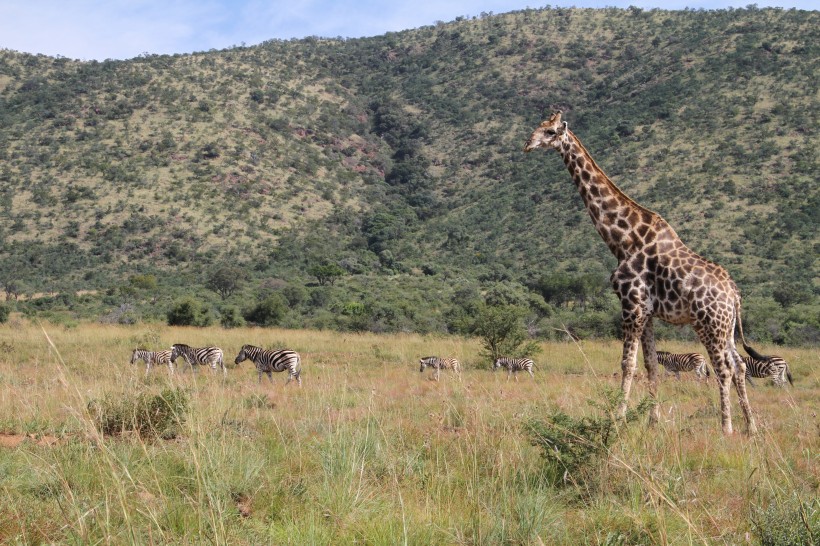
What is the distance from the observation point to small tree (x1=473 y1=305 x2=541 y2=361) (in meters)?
20.8

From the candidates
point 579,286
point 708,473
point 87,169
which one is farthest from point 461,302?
point 87,169

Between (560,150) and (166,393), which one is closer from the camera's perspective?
(166,393)

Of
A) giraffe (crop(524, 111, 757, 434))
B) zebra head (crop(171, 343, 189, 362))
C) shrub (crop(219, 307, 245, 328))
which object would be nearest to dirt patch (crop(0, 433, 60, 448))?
giraffe (crop(524, 111, 757, 434))

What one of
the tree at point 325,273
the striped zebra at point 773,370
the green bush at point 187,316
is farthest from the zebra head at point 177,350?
the tree at point 325,273

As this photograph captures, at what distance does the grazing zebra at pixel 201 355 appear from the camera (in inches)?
678

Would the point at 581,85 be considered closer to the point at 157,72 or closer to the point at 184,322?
the point at 157,72

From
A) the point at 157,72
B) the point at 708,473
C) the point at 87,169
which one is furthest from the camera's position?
the point at 157,72

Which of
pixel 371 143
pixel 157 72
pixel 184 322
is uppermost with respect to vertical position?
pixel 157 72

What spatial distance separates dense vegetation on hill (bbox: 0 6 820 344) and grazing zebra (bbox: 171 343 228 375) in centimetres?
1456

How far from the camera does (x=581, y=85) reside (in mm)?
90312

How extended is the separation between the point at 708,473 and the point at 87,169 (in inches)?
2804

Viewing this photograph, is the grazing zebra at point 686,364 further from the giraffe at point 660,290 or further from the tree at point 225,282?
the tree at point 225,282

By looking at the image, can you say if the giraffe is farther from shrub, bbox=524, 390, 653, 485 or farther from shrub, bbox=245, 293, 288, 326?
shrub, bbox=245, 293, 288, 326

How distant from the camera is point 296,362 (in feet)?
51.0
